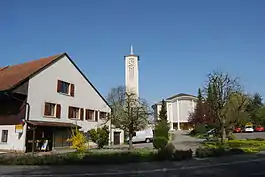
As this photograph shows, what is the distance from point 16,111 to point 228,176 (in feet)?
77.3

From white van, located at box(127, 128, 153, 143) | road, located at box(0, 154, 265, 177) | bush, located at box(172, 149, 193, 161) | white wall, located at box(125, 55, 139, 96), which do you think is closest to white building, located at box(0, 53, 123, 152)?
white van, located at box(127, 128, 153, 143)

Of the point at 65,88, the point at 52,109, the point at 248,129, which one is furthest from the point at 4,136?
the point at 248,129

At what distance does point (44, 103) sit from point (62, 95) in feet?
11.5

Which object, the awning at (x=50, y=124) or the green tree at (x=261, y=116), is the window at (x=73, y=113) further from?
the green tree at (x=261, y=116)

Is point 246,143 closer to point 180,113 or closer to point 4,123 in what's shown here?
point 4,123

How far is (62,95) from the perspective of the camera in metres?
37.2

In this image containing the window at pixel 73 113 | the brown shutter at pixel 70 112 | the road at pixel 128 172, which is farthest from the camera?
the window at pixel 73 113

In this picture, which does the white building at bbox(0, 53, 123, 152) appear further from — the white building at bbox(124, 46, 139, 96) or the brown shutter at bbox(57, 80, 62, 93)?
the white building at bbox(124, 46, 139, 96)

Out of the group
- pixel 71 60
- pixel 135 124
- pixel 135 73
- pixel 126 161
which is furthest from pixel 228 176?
pixel 135 73

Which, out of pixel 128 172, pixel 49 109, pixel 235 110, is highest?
pixel 235 110

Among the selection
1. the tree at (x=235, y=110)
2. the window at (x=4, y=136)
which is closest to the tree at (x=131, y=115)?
the window at (x=4, y=136)

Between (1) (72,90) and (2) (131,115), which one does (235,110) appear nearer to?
(2) (131,115)

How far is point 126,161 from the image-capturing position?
2050 cm

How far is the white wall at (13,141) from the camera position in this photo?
30469 mm
